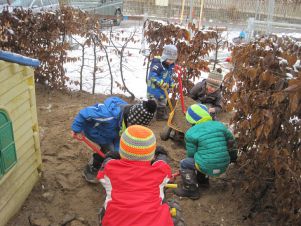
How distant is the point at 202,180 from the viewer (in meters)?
4.04

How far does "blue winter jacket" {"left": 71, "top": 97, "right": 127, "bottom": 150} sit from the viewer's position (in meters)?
3.54

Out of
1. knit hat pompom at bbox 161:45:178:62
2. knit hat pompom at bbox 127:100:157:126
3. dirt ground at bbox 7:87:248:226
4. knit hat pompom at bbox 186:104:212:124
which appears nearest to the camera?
knit hat pompom at bbox 127:100:157:126

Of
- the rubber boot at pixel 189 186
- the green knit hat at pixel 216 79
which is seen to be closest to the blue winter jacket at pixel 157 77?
the green knit hat at pixel 216 79

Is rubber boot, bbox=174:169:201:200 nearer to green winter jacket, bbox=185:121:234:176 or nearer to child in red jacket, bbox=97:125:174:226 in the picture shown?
green winter jacket, bbox=185:121:234:176

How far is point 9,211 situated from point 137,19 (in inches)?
615

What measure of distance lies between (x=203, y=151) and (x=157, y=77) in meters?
2.32

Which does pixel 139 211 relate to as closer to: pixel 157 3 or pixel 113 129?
pixel 113 129

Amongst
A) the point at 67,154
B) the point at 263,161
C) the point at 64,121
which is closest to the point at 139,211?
the point at 263,161

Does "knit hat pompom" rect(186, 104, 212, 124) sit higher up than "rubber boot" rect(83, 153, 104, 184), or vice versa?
"knit hat pompom" rect(186, 104, 212, 124)

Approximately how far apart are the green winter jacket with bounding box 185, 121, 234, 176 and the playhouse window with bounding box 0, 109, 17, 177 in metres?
1.77

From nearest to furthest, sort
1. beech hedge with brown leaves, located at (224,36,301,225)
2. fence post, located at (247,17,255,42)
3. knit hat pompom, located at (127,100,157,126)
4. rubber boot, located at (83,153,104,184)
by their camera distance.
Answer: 1. beech hedge with brown leaves, located at (224,36,301,225)
2. knit hat pompom, located at (127,100,157,126)
3. rubber boot, located at (83,153,104,184)
4. fence post, located at (247,17,255,42)

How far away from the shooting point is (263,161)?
312 cm

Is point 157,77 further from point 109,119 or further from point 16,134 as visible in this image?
point 16,134

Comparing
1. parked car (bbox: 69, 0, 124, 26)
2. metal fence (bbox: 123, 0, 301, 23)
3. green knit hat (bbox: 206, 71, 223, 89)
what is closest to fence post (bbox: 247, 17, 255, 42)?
green knit hat (bbox: 206, 71, 223, 89)
